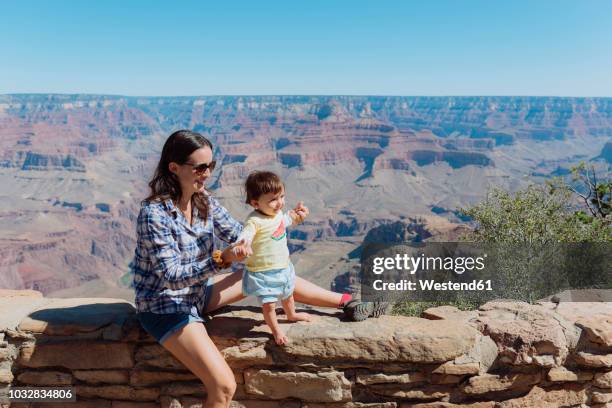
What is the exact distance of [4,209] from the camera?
167500mm

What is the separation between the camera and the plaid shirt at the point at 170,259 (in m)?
3.67

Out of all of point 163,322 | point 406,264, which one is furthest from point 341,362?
point 406,264

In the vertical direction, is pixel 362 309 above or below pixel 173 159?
below

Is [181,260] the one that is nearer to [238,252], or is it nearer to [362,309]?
[238,252]

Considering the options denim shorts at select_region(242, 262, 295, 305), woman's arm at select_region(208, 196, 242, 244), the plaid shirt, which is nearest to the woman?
the plaid shirt

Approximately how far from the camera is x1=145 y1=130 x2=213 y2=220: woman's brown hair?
12.6 ft

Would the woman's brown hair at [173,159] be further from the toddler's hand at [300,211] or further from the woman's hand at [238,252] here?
the toddler's hand at [300,211]

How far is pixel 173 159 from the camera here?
3.88 m

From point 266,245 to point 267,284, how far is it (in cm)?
31

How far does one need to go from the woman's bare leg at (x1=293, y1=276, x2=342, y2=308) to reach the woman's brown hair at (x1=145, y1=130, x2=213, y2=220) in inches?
51.0

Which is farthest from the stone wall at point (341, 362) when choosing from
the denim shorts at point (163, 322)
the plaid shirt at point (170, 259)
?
the plaid shirt at point (170, 259)

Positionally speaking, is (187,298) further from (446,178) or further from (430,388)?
(446,178)

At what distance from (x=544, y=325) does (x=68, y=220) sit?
167 metres

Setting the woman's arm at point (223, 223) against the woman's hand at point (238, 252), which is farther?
the woman's arm at point (223, 223)
